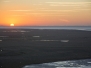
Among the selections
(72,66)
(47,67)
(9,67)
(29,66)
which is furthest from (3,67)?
(72,66)

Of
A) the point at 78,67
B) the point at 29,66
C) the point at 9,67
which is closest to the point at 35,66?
the point at 29,66

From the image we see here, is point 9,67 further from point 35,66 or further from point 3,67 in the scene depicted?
point 35,66

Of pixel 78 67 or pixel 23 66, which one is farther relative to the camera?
pixel 23 66

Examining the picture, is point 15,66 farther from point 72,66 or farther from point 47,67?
point 72,66

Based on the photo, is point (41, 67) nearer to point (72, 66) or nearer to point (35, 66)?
point (35, 66)

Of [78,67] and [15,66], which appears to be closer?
[78,67]

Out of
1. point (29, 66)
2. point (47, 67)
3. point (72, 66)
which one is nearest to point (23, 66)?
point (29, 66)

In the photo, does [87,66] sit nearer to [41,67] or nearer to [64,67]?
[64,67]
